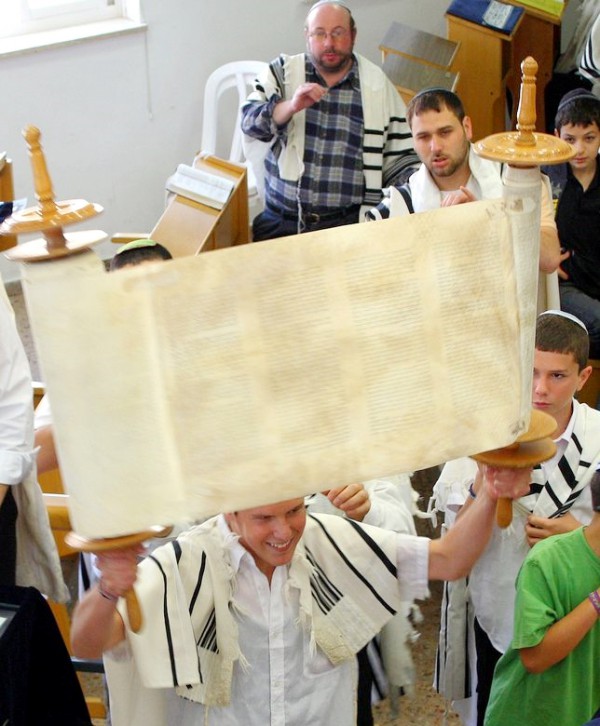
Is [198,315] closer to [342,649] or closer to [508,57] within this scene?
[342,649]

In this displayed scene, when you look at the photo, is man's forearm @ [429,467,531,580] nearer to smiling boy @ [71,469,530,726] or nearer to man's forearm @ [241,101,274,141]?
smiling boy @ [71,469,530,726]

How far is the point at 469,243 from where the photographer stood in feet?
4.68

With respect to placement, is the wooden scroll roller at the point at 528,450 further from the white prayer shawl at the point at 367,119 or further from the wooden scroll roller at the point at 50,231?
the white prayer shawl at the point at 367,119

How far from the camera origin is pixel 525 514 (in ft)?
8.29

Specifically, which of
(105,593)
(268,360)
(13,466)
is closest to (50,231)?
(268,360)

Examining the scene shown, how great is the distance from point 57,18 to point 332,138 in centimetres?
208

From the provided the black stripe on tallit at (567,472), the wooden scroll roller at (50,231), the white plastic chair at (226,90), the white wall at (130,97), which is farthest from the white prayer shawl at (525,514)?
the white wall at (130,97)

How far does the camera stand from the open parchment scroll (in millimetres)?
1365

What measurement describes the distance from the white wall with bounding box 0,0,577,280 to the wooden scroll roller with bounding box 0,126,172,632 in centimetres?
413

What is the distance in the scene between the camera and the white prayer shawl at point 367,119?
4.43 metres

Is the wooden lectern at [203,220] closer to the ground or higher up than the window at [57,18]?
closer to the ground

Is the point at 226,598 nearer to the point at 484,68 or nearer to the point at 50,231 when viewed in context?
the point at 50,231

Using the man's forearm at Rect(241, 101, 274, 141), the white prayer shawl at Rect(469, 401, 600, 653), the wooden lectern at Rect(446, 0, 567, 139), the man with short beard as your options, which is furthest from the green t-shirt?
the wooden lectern at Rect(446, 0, 567, 139)

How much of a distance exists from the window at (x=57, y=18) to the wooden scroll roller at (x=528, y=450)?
451 cm
